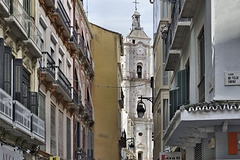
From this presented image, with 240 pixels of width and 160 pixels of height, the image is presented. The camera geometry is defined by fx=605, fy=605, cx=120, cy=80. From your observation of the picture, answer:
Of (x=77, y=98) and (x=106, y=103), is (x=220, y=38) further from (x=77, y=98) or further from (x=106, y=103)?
(x=106, y=103)

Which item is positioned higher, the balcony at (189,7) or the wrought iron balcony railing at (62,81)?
the balcony at (189,7)

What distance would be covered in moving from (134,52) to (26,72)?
304 feet

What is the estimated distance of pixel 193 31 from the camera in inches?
682

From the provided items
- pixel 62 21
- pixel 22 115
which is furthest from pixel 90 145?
pixel 22 115

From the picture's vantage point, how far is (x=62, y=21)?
25266 millimetres

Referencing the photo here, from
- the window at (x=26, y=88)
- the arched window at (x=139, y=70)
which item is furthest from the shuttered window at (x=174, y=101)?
the arched window at (x=139, y=70)

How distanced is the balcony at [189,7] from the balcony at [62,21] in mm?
8597

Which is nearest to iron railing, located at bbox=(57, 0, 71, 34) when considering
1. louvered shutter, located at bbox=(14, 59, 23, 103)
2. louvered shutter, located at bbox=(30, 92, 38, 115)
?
louvered shutter, located at bbox=(30, 92, 38, 115)

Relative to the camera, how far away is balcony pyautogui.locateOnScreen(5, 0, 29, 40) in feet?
52.0

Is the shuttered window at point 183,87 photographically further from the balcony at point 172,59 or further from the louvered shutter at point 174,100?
the balcony at point 172,59

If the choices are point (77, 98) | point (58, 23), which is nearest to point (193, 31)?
point (58, 23)

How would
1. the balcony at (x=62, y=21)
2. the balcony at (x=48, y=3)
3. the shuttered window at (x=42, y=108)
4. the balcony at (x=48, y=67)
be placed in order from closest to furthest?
the shuttered window at (x=42, y=108)
the balcony at (x=48, y=67)
the balcony at (x=48, y=3)
the balcony at (x=62, y=21)

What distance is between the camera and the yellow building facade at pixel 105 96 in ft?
140

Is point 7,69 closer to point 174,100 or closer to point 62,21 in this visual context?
point 174,100
